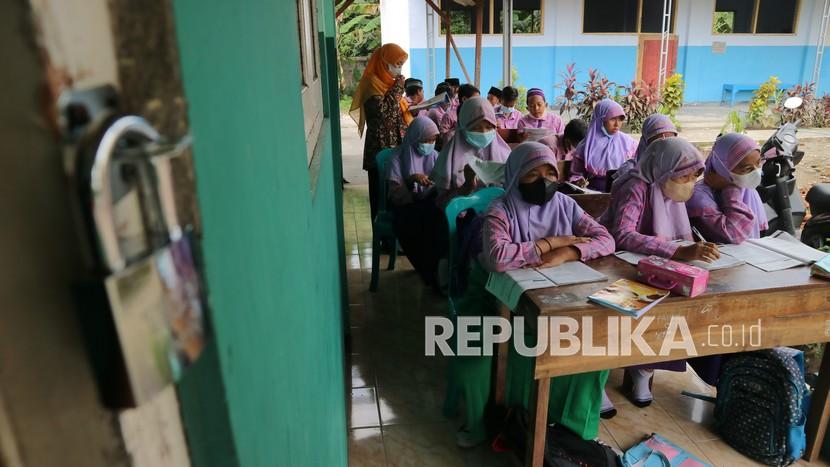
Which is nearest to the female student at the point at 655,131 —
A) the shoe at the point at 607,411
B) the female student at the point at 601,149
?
the female student at the point at 601,149

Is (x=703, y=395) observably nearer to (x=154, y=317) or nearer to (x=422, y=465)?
(x=422, y=465)

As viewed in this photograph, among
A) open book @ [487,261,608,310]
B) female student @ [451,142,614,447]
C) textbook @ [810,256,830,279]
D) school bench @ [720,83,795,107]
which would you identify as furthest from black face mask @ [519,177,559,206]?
school bench @ [720,83,795,107]

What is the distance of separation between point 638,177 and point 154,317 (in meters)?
2.58

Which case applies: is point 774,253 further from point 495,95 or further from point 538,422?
point 495,95

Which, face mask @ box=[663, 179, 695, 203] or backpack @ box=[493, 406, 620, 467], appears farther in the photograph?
face mask @ box=[663, 179, 695, 203]

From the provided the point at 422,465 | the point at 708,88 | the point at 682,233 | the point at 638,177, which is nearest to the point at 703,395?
the point at 682,233

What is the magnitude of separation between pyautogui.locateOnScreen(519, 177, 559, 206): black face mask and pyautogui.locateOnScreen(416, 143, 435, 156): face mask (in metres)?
1.69

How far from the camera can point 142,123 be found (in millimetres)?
206

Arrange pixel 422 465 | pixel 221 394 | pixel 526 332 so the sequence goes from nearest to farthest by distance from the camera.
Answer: pixel 221 394, pixel 526 332, pixel 422 465

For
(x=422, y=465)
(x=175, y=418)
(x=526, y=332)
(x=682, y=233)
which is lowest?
(x=422, y=465)

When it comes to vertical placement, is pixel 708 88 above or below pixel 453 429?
above

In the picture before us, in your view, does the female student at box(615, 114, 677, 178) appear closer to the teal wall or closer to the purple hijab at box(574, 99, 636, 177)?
the purple hijab at box(574, 99, 636, 177)

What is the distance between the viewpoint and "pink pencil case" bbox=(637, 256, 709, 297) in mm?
1849

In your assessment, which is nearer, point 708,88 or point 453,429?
point 453,429
